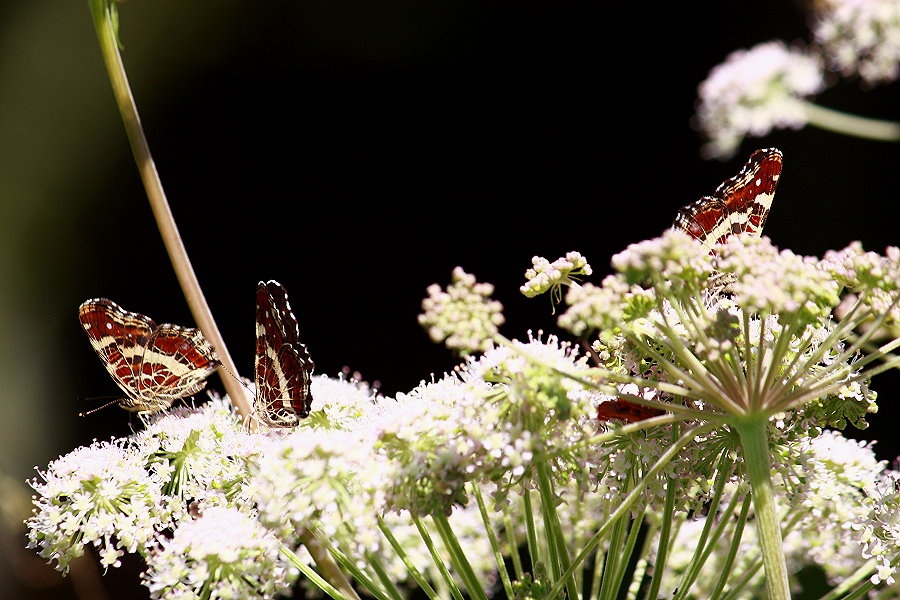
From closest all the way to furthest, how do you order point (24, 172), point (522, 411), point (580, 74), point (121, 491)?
point (522, 411), point (121, 491), point (580, 74), point (24, 172)

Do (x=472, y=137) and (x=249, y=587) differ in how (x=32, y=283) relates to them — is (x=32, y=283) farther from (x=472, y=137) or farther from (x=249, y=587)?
(x=249, y=587)

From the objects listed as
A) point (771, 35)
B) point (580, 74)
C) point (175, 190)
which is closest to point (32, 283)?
point (175, 190)

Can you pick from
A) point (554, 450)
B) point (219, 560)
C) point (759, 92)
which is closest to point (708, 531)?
point (554, 450)

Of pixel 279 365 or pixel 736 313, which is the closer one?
pixel 736 313

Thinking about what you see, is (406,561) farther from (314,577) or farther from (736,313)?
(736,313)

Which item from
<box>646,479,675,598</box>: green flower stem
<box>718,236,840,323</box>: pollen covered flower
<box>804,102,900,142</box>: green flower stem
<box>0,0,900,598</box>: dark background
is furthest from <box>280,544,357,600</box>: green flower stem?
<box>0,0,900,598</box>: dark background

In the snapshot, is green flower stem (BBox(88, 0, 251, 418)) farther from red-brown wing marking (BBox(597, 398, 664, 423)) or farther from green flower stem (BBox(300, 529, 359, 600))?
red-brown wing marking (BBox(597, 398, 664, 423))

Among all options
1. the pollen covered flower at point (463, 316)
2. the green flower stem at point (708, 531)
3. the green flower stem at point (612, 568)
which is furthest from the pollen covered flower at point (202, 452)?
the green flower stem at point (708, 531)
